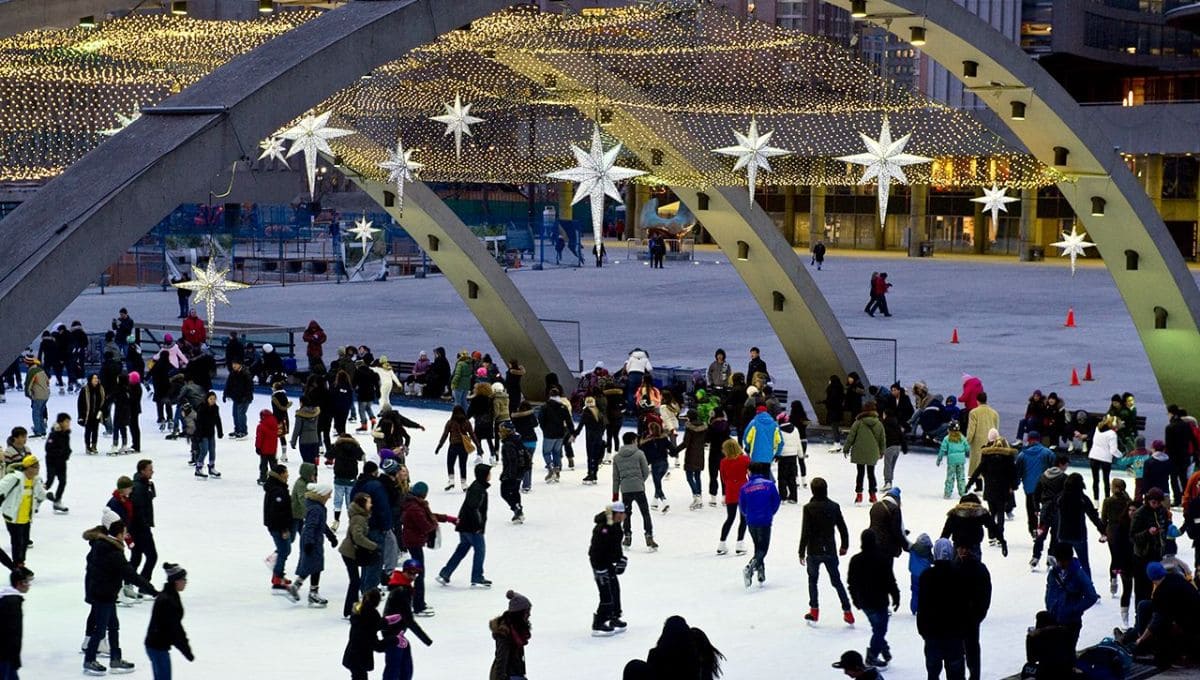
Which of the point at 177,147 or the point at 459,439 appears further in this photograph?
the point at 459,439

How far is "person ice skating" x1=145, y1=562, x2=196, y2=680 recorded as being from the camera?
35.8ft

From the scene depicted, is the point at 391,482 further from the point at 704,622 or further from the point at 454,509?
the point at 454,509

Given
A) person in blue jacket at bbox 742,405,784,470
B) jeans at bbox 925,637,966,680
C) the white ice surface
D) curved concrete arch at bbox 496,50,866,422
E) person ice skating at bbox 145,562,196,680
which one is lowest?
the white ice surface

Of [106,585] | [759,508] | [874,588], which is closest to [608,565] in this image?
[759,508]

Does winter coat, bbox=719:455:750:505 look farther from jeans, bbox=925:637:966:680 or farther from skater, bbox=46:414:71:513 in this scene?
skater, bbox=46:414:71:513

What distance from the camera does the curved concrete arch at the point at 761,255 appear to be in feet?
76.2

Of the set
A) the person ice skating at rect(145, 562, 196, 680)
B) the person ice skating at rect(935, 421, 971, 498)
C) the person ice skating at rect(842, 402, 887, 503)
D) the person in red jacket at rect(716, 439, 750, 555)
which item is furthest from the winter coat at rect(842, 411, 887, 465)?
the person ice skating at rect(145, 562, 196, 680)

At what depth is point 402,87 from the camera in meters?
23.0

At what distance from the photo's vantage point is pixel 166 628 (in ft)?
35.8

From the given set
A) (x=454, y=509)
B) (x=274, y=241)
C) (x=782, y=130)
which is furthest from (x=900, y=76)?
(x=454, y=509)

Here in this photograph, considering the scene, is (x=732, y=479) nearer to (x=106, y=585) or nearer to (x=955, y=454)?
(x=955, y=454)

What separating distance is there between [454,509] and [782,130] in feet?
25.9

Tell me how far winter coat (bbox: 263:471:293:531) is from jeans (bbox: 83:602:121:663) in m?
2.22

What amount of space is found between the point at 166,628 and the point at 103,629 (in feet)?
5.14
